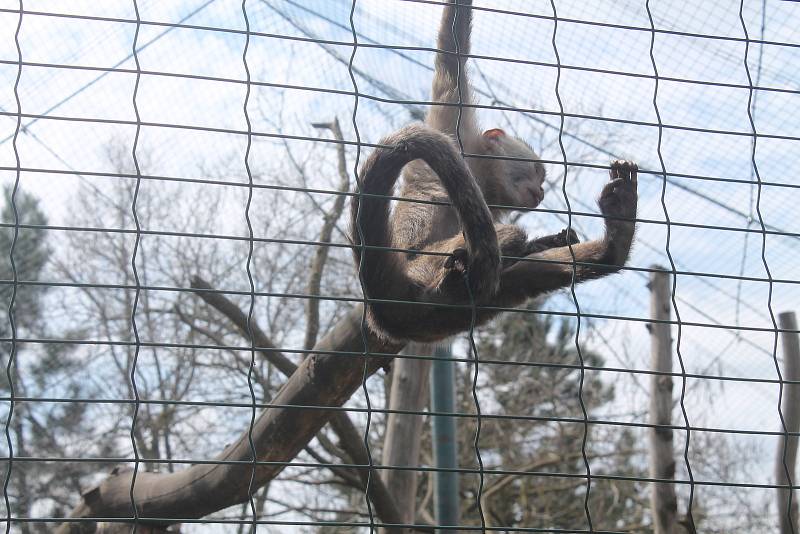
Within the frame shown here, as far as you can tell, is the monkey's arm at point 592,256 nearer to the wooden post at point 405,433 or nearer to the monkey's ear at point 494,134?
the monkey's ear at point 494,134

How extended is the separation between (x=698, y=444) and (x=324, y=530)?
4.88 meters

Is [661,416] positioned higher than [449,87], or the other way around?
[449,87]

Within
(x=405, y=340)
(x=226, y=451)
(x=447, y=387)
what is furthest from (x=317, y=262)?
(x=405, y=340)

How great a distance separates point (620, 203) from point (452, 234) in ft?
3.30

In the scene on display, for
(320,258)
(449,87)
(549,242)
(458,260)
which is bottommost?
(458,260)

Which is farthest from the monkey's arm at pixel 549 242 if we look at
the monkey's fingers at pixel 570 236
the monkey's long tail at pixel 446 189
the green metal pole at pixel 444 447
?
the green metal pole at pixel 444 447

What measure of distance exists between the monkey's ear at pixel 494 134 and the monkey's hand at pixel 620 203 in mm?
1550

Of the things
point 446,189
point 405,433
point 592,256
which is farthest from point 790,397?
point 446,189

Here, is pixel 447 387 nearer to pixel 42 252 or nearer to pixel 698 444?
pixel 698 444

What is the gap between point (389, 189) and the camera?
299cm

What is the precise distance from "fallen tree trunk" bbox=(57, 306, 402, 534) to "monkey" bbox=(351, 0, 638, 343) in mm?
991

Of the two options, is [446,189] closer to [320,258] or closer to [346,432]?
[346,432]

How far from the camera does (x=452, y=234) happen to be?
161 inches

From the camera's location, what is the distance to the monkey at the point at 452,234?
2.71 metres
